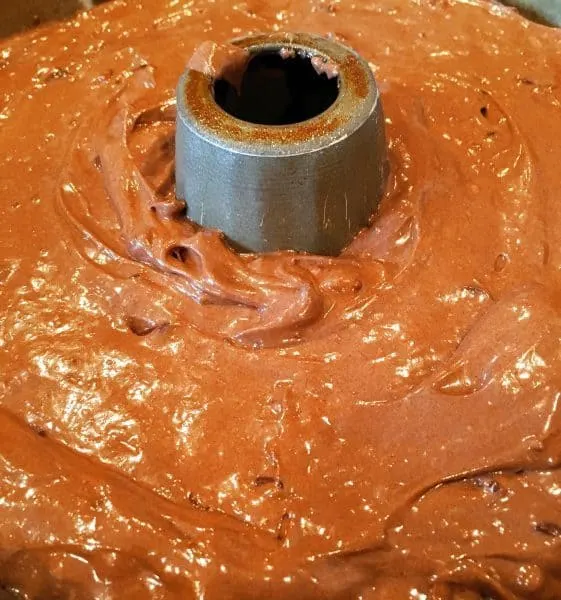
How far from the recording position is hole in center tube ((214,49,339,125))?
7.38ft

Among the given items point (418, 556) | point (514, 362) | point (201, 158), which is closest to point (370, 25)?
point (201, 158)

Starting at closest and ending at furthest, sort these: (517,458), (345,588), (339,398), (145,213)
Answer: (345,588)
(517,458)
(339,398)
(145,213)

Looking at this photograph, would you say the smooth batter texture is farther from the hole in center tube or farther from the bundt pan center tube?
the hole in center tube

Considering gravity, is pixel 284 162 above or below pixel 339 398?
above

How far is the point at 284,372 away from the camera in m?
1.86

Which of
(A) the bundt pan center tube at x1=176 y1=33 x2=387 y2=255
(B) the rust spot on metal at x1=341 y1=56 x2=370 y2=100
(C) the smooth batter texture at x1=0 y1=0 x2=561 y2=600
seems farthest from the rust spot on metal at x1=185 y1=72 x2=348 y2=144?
(C) the smooth batter texture at x1=0 y1=0 x2=561 y2=600

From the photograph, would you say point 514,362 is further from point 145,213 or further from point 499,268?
point 145,213

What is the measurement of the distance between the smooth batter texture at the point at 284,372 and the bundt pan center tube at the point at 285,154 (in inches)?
3.4

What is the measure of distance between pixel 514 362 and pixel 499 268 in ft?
1.40

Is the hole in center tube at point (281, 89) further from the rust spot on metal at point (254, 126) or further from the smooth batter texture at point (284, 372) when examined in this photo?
the smooth batter texture at point (284, 372)

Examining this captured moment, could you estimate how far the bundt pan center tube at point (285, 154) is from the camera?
6.42ft

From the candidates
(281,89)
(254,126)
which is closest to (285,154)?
Result: (254,126)

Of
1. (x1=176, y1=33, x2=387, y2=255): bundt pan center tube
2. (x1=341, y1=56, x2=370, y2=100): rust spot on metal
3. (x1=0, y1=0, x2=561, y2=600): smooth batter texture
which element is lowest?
(x1=0, y1=0, x2=561, y2=600): smooth batter texture

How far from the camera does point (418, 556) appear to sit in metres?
1.57
